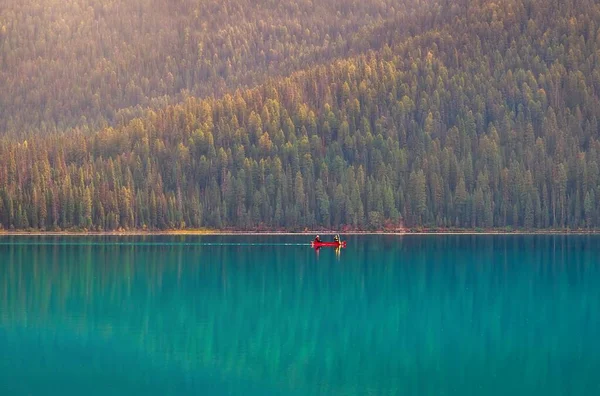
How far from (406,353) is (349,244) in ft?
300

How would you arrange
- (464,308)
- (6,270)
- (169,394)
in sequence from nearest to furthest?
(169,394)
(464,308)
(6,270)

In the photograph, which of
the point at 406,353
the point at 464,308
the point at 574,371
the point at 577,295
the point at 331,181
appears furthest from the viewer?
the point at 331,181

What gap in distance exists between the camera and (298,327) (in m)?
57.7

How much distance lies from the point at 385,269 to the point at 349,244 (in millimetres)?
48509

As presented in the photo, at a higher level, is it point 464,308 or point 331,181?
point 331,181

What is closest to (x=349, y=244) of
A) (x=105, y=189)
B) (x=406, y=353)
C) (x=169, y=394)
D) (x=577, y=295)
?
(x=105, y=189)

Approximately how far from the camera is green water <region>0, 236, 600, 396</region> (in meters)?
Answer: 43.9

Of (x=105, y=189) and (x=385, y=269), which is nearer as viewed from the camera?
(x=385, y=269)

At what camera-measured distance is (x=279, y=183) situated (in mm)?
189000

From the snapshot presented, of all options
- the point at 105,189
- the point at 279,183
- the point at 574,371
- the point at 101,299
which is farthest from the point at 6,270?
the point at 279,183

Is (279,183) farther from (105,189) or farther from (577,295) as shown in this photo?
(577,295)

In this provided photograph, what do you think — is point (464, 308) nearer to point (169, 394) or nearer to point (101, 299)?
point (101, 299)

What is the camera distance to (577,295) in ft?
241

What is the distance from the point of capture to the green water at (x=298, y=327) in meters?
43.9
